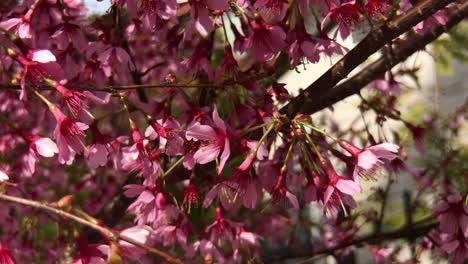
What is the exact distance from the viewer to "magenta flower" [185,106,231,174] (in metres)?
1.18

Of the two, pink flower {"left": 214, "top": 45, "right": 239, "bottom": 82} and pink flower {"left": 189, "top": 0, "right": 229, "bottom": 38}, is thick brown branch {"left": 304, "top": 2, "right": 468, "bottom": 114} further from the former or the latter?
pink flower {"left": 189, "top": 0, "right": 229, "bottom": 38}

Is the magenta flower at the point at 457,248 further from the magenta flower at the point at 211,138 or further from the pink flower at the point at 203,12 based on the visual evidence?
the pink flower at the point at 203,12

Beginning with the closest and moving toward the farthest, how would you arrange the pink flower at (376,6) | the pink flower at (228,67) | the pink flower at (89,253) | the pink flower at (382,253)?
the pink flower at (89,253)
the pink flower at (376,6)
the pink flower at (228,67)
the pink flower at (382,253)

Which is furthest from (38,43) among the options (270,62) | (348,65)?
(348,65)

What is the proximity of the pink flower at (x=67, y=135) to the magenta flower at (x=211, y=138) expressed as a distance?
0.84ft

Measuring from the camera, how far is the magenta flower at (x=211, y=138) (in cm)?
118

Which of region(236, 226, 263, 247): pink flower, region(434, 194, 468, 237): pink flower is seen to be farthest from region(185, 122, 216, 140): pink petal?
region(434, 194, 468, 237): pink flower

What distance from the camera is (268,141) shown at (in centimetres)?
136

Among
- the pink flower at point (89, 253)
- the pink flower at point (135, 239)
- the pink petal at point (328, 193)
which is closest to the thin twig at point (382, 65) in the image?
the pink petal at point (328, 193)

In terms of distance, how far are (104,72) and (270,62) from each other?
1.69 ft

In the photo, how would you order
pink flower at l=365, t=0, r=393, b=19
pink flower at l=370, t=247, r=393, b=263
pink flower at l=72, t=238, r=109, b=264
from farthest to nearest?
pink flower at l=370, t=247, r=393, b=263 → pink flower at l=365, t=0, r=393, b=19 → pink flower at l=72, t=238, r=109, b=264

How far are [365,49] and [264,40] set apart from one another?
10.7 inches

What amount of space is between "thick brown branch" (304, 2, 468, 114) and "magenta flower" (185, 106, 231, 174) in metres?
0.38

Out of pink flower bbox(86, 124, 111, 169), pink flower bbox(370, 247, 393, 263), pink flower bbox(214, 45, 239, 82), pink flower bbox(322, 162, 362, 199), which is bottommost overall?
pink flower bbox(370, 247, 393, 263)
